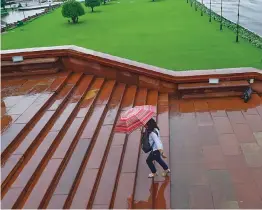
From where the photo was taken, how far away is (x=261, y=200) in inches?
197

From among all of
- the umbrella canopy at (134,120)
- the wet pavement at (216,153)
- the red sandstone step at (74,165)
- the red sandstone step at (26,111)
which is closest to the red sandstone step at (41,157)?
the red sandstone step at (74,165)

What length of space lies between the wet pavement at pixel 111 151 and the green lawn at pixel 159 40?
15.1 ft

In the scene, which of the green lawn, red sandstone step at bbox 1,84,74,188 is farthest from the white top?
the green lawn

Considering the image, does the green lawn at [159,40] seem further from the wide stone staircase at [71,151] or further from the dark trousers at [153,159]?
the dark trousers at [153,159]

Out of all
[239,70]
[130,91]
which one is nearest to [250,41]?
[239,70]

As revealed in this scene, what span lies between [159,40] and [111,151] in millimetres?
11689

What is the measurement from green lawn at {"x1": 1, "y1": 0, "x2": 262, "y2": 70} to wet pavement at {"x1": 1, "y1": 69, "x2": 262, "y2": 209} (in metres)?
4.59

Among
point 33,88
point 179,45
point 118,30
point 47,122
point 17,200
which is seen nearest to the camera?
point 17,200

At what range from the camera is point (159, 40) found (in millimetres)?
16828

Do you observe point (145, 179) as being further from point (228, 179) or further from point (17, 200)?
point (17, 200)

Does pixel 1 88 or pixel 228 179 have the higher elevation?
pixel 1 88

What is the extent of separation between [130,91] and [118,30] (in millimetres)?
12682

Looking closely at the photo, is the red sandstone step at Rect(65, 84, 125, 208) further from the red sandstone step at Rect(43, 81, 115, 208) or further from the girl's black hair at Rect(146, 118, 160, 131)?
the girl's black hair at Rect(146, 118, 160, 131)

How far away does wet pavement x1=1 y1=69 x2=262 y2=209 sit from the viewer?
4961 millimetres
